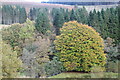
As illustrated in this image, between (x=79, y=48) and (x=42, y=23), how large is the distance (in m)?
2.17

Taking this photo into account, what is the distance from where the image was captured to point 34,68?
7359 millimetres

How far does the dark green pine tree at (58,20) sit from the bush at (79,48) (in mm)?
554

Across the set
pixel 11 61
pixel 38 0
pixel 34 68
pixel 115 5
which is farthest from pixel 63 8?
pixel 11 61

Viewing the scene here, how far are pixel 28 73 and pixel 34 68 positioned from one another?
307 mm

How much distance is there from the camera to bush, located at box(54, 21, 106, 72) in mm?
8000

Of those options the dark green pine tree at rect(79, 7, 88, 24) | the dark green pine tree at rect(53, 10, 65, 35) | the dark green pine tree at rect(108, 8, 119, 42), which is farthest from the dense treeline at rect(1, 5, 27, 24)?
the dark green pine tree at rect(108, 8, 119, 42)

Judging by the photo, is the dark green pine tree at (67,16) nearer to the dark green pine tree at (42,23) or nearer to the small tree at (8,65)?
the dark green pine tree at (42,23)

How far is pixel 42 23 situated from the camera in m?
8.81

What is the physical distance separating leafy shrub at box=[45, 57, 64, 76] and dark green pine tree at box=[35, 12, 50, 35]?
1.62 meters

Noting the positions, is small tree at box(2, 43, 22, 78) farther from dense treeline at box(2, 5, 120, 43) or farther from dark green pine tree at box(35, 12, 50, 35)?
dark green pine tree at box(35, 12, 50, 35)

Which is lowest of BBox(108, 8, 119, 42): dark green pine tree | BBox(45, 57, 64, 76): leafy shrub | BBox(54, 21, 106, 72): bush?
BBox(45, 57, 64, 76): leafy shrub

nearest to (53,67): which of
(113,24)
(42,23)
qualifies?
(42,23)

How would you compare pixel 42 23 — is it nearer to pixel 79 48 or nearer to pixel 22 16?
pixel 22 16

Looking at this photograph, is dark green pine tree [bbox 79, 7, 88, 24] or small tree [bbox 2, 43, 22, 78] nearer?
small tree [bbox 2, 43, 22, 78]
